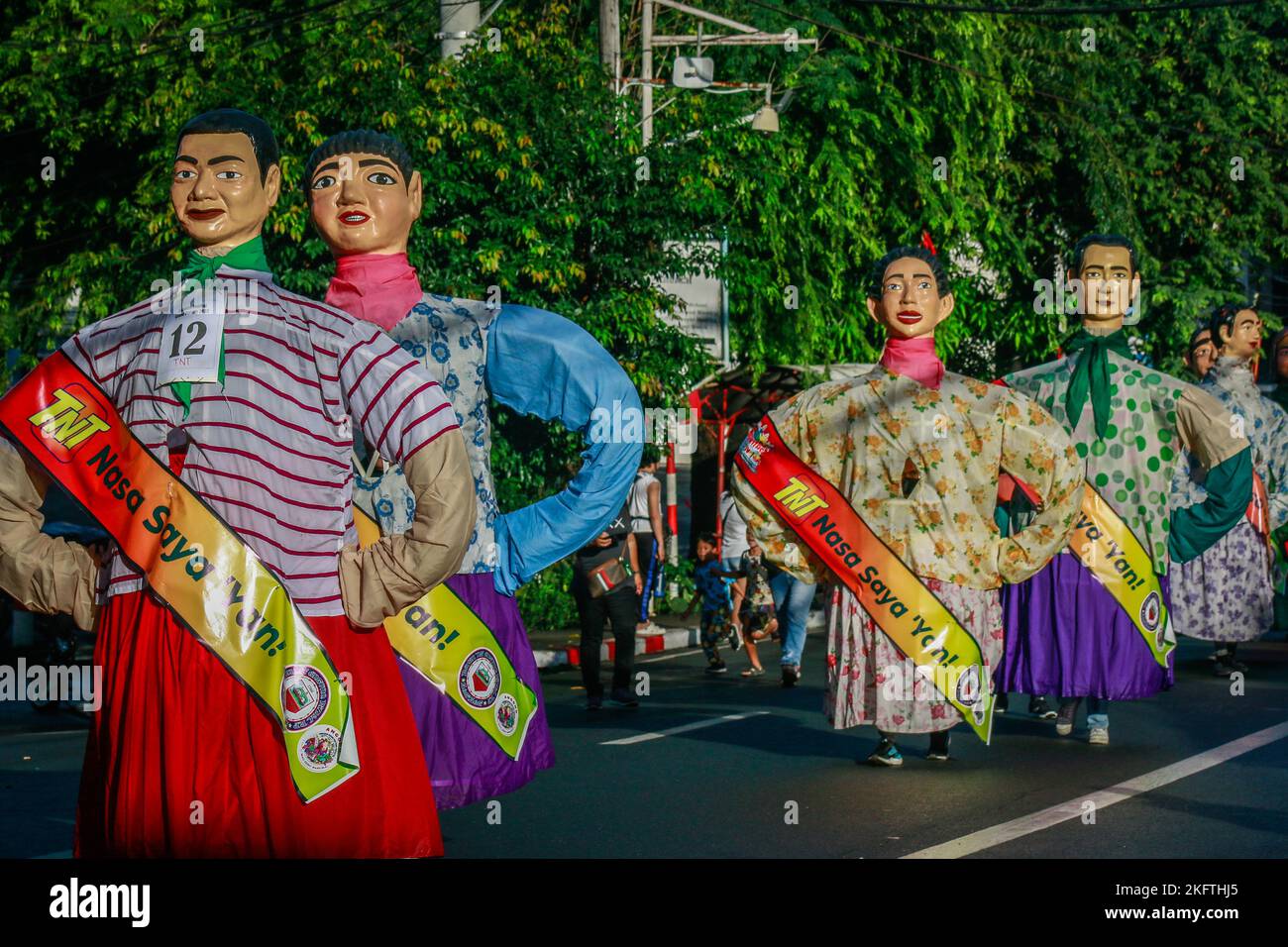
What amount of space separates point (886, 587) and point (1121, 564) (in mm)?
1820

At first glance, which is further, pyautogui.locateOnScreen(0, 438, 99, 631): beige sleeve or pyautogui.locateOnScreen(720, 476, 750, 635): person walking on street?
pyautogui.locateOnScreen(720, 476, 750, 635): person walking on street

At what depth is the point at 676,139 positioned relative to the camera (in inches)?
617

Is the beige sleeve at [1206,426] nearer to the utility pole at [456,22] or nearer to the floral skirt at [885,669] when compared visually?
the floral skirt at [885,669]

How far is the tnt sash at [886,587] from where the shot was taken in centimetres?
826

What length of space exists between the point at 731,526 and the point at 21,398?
1015 cm

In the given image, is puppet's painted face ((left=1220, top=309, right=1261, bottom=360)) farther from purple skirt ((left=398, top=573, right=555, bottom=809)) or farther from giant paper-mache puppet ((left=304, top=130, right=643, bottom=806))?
purple skirt ((left=398, top=573, right=555, bottom=809))

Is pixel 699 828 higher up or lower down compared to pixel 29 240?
lower down

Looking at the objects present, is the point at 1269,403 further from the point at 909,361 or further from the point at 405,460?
the point at 405,460

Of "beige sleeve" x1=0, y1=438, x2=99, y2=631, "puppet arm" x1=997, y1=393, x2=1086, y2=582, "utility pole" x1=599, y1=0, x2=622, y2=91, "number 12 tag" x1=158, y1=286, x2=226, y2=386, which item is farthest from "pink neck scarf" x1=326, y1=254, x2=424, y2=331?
"utility pole" x1=599, y1=0, x2=622, y2=91

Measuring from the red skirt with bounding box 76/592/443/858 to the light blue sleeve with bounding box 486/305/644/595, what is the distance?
5.04 feet

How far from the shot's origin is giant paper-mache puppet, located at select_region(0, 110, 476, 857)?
13.9ft

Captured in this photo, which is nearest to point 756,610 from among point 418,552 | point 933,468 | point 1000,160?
point 933,468

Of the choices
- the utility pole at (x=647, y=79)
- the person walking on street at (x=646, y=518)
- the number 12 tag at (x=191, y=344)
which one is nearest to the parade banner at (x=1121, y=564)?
the person walking on street at (x=646, y=518)
